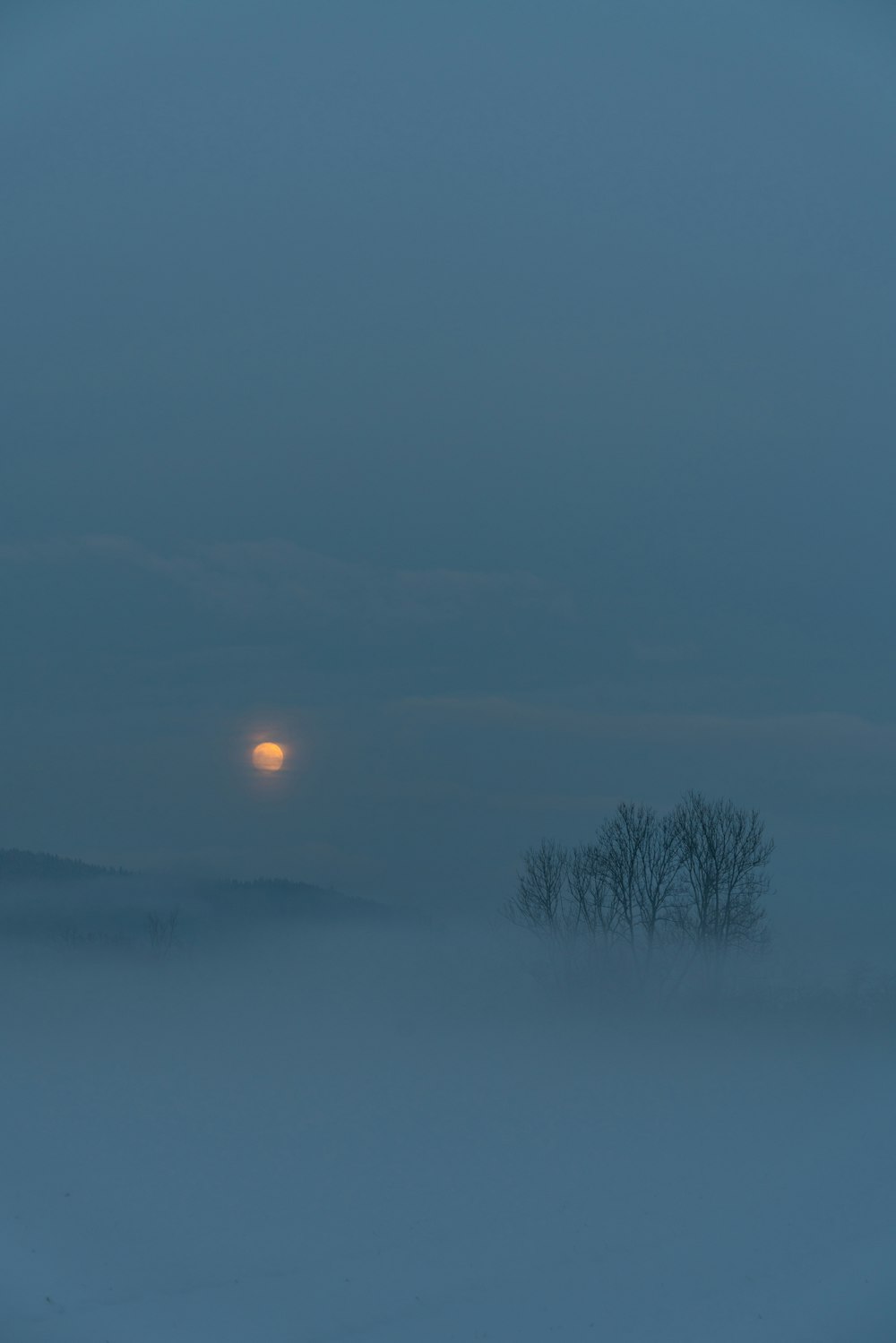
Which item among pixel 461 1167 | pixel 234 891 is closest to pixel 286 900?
pixel 234 891

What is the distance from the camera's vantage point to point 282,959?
104250 millimetres

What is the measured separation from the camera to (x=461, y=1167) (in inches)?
1596

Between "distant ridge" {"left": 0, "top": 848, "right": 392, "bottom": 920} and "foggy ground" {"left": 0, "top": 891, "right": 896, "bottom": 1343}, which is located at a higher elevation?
"distant ridge" {"left": 0, "top": 848, "right": 392, "bottom": 920}

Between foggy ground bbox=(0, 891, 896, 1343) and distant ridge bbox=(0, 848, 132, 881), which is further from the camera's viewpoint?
distant ridge bbox=(0, 848, 132, 881)

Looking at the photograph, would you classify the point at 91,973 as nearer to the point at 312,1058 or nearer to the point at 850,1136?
the point at 312,1058

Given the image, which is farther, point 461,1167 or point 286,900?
point 286,900

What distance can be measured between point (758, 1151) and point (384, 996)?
38442 millimetres

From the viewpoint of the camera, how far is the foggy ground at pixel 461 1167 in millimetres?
27891

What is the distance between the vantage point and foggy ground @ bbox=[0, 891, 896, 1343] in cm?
2789

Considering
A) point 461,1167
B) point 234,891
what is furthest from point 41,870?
point 461,1167

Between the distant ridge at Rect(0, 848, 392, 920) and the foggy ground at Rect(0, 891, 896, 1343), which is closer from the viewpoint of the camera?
the foggy ground at Rect(0, 891, 896, 1343)

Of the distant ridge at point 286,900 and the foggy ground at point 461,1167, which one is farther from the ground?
the distant ridge at point 286,900

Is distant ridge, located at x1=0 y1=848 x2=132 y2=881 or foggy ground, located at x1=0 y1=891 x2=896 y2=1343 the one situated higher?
distant ridge, located at x1=0 y1=848 x2=132 y2=881

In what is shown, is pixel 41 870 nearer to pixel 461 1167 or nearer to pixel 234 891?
pixel 234 891
